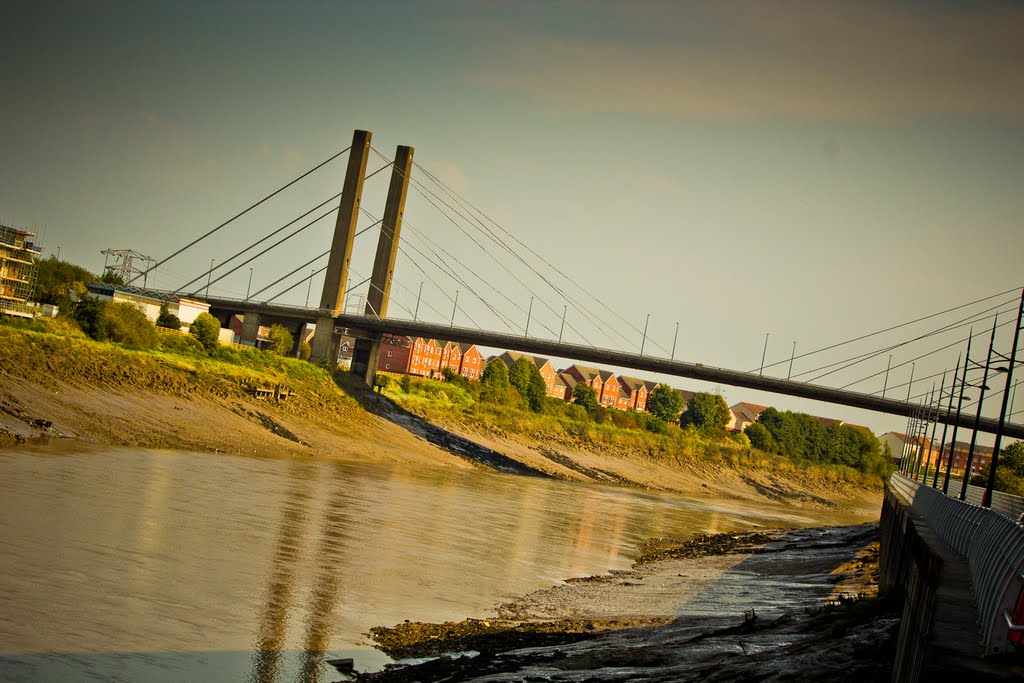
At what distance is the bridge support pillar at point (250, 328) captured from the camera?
67.9 m

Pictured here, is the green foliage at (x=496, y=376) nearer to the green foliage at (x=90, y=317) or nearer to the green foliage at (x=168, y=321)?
the green foliage at (x=168, y=321)

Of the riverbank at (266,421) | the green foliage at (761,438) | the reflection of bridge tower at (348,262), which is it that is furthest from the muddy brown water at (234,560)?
the green foliage at (761,438)

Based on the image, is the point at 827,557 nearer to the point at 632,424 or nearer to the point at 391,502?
the point at 391,502

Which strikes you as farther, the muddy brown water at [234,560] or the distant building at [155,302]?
the distant building at [155,302]

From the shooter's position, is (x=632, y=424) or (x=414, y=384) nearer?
(x=414, y=384)

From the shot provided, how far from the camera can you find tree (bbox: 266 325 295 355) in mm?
64438

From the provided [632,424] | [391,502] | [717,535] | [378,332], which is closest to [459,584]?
[391,502]

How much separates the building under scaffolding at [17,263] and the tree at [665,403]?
69.2m

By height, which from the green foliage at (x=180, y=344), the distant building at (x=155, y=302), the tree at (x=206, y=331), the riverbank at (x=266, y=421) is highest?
the distant building at (x=155, y=302)

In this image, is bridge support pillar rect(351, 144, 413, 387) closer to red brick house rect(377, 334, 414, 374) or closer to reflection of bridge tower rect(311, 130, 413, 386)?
reflection of bridge tower rect(311, 130, 413, 386)

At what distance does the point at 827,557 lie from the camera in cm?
2872

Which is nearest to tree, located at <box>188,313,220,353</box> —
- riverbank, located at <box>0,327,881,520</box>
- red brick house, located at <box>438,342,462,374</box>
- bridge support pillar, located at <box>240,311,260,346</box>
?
riverbank, located at <box>0,327,881,520</box>

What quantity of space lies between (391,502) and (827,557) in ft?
41.6

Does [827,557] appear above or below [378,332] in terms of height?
below
